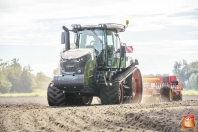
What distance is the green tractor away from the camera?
72.5 ft

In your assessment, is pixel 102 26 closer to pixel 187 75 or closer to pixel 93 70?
pixel 93 70

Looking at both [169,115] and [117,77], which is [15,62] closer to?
[117,77]

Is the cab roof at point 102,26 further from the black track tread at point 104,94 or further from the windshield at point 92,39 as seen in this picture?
the black track tread at point 104,94

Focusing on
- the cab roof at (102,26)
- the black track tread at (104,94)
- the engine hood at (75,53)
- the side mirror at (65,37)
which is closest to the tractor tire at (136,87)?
the cab roof at (102,26)

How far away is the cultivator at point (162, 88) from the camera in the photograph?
29469 mm

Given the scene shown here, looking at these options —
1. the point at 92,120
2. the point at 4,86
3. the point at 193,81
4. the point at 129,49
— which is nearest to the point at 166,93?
the point at 129,49

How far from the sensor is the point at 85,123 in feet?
50.2

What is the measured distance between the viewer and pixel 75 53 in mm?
22469

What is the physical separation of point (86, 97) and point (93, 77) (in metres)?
2.51

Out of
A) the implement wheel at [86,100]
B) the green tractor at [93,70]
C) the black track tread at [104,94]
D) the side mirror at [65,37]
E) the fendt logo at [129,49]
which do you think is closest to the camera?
the green tractor at [93,70]

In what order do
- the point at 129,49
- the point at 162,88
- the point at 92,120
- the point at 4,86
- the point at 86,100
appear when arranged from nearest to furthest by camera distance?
the point at 92,120 → the point at 86,100 → the point at 129,49 → the point at 162,88 → the point at 4,86

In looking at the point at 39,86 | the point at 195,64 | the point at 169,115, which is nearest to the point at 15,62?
the point at 39,86

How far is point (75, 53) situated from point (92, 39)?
1363 mm

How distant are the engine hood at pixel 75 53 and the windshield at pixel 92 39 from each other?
0.56 m
